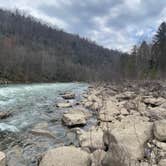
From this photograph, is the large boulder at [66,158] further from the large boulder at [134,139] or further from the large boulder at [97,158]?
the large boulder at [134,139]

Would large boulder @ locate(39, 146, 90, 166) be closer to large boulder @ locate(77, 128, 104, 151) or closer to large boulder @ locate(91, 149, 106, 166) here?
large boulder @ locate(91, 149, 106, 166)

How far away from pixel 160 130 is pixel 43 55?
60.1m

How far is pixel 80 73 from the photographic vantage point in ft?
224

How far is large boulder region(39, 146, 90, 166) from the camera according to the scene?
4.05 m

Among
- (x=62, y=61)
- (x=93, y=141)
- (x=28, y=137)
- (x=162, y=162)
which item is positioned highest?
(x=62, y=61)

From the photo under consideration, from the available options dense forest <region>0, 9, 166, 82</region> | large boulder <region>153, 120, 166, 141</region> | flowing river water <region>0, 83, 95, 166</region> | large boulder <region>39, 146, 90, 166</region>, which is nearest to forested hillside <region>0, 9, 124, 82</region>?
dense forest <region>0, 9, 166, 82</region>

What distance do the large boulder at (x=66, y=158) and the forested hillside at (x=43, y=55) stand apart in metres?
22.0

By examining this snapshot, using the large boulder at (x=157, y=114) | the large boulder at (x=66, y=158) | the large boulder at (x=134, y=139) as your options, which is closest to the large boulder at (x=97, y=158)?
the large boulder at (x=66, y=158)

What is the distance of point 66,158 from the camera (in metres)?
4.16

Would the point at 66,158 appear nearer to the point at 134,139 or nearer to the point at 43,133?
the point at 134,139

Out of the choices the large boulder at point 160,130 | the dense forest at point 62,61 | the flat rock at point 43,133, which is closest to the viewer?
the large boulder at point 160,130

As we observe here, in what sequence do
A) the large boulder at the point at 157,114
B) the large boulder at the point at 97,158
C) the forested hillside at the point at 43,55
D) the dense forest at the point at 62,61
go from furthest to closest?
the forested hillside at the point at 43,55
the dense forest at the point at 62,61
the large boulder at the point at 157,114
the large boulder at the point at 97,158

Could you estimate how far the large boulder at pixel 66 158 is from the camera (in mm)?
4047

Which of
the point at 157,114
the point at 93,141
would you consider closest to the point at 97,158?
the point at 93,141
